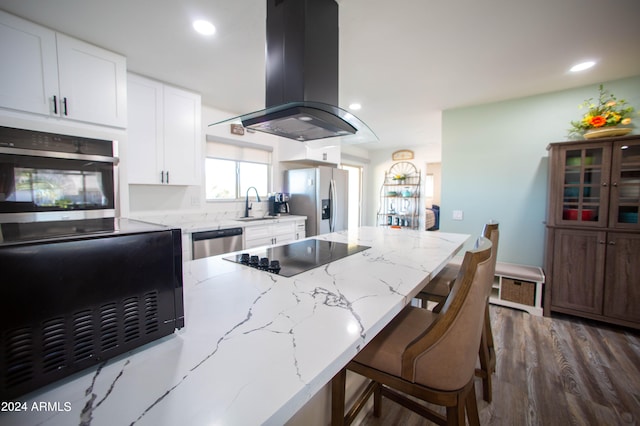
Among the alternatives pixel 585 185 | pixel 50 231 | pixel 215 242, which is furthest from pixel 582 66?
pixel 215 242

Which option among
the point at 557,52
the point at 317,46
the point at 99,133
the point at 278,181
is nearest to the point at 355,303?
the point at 317,46

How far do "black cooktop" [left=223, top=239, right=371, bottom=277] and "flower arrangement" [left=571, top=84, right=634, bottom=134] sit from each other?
2695 mm

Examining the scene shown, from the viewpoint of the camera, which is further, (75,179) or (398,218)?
(398,218)

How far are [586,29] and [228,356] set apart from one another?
2.90 metres

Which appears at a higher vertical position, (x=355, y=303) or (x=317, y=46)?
(x=317, y=46)

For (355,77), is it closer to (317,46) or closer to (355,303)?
(317,46)

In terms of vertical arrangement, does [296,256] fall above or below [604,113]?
below

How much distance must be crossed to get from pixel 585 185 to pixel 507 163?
77cm

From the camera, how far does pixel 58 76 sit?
189cm

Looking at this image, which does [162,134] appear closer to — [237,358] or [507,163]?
[237,358]

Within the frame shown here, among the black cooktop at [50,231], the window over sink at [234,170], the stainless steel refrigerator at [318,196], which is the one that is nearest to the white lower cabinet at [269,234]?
the stainless steel refrigerator at [318,196]

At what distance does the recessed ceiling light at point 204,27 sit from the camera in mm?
1769

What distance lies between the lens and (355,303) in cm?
92

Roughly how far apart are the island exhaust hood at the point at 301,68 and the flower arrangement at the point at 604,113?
8.62 ft
